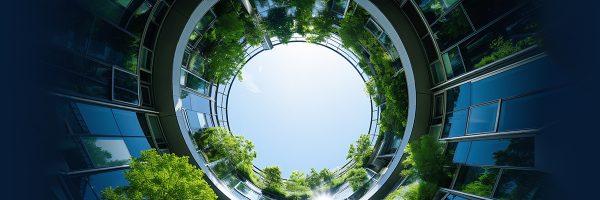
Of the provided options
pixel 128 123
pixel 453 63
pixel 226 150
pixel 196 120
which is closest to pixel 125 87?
pixel 128 123

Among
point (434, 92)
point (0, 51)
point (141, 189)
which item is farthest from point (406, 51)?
point (0, 51)

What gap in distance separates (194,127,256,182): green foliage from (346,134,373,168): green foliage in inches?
312

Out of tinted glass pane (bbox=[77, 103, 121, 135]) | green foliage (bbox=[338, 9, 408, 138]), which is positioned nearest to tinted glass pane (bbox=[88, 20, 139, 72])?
tinted glass pane (bbox=[77, 103, 121, 135])

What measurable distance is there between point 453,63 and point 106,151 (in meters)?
14.5

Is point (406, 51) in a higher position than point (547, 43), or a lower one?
higher

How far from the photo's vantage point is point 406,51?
17.0 m

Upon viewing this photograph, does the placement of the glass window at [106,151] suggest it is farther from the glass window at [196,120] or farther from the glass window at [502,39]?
the glass window at [502,39]

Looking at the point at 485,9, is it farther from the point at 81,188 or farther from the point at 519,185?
the point at 81,188

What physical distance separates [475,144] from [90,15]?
14.7m

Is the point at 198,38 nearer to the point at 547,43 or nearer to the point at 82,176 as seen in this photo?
the point at 82,176

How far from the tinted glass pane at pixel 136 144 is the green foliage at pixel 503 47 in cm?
1470

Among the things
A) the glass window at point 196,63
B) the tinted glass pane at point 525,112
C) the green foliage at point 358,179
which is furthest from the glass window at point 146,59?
the tinted glass pane at point 525,112

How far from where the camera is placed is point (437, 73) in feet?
54.5

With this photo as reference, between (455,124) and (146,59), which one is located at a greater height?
(455,124)
